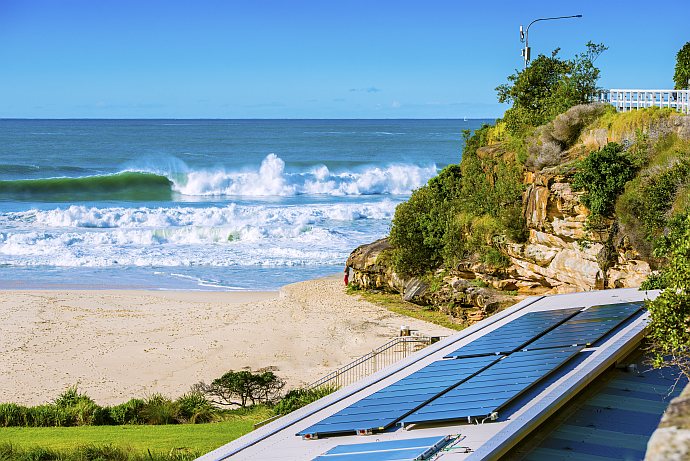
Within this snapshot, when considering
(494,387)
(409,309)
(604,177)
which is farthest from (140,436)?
(409,309)

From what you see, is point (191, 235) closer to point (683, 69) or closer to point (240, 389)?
point (683, 69)

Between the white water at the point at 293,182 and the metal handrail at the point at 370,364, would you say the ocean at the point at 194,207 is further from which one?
the metal handrail at the point at 370,364

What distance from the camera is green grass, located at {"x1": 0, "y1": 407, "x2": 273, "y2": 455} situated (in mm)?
14422

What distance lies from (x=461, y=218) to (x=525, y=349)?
16507 mm

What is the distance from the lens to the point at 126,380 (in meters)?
20.9

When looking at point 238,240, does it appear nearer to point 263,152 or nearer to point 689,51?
point 689,51

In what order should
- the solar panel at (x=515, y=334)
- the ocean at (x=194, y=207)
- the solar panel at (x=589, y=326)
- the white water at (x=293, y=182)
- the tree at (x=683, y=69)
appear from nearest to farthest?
the solar panel at (x=589, y=326) < the solar panel at (x=515, y=334) < the tree at (x=683, y=69) < the ocean at (x=194, y=207) < the white water at (x=293, y=182)

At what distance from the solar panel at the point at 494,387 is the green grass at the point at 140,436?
210 inches

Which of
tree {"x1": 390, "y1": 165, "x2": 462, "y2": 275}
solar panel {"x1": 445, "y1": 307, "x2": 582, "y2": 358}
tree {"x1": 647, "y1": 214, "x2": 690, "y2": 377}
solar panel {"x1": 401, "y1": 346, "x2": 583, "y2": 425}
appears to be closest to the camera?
solar panel {"x1": 401, "y1": 346, "x2": 583, "y2": 425}

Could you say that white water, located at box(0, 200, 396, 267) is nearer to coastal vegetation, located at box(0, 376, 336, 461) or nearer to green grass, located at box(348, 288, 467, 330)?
green grass, located at box(348, 288, 467, 330)

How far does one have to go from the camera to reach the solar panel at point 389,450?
7.93 meters

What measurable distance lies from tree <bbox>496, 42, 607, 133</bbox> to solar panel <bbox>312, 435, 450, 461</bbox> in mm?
19168

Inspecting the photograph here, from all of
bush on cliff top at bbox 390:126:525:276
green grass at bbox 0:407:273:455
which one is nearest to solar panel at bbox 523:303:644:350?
green grass at bbox 0:407:273:455

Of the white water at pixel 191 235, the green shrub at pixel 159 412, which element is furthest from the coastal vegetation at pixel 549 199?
the green shrub at pixel 159 412
